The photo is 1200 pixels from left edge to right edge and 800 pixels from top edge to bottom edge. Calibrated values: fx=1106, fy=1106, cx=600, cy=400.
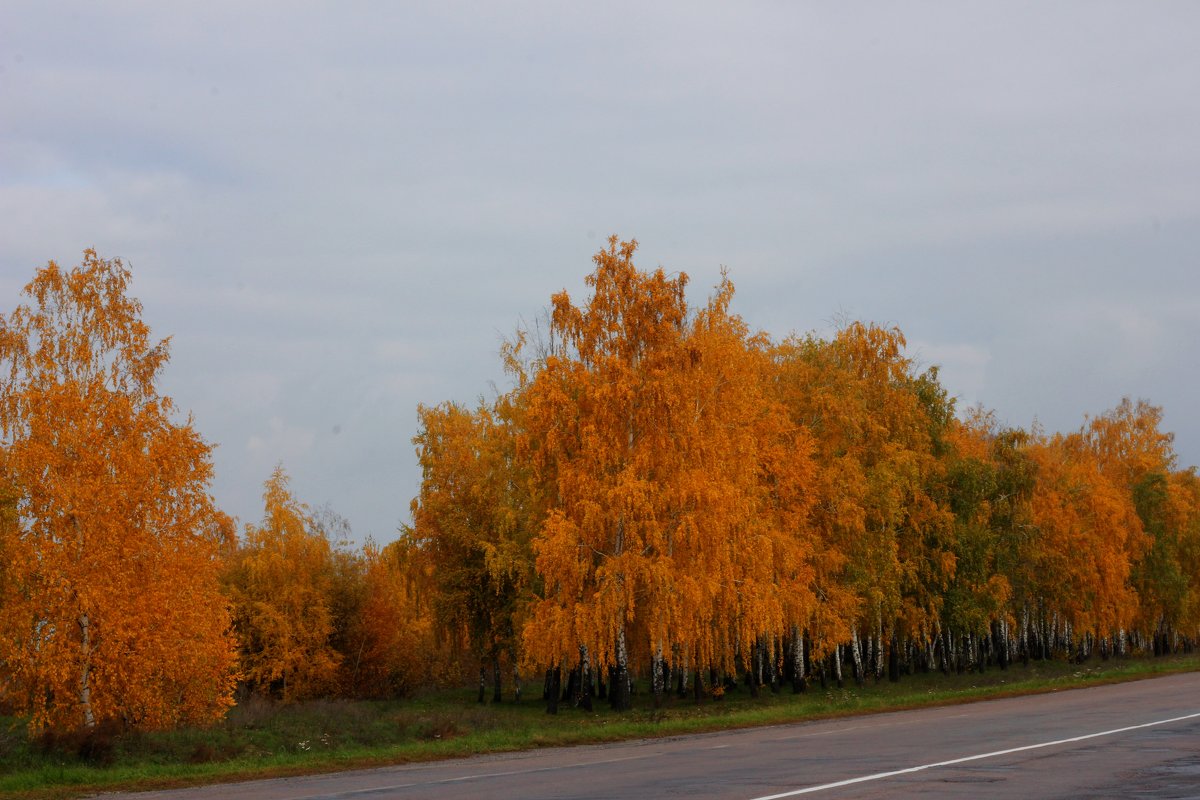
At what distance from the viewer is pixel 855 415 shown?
48.1m

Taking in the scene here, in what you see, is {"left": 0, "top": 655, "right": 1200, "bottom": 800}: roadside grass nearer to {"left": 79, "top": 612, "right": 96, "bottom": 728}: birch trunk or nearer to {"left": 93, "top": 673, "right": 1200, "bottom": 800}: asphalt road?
{"left": 79, "top": 612, "right": 96, "bottom": 728}: birch trunk

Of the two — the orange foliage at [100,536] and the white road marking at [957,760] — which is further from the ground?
the orange foliage at [100,536]

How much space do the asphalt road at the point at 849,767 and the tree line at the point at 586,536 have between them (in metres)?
9.43

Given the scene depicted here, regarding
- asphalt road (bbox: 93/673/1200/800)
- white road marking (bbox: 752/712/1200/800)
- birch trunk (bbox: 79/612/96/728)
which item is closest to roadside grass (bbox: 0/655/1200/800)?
birch trunk (bbox: 79/612/96/728)

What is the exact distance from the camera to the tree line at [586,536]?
90.9 ft

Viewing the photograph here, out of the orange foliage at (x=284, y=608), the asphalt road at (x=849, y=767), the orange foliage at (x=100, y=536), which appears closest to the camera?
the asphalt road at (x=849, y=767)

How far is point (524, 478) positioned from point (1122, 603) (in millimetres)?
43074

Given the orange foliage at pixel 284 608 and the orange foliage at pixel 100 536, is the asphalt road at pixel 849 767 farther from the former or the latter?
the orange foliage at pixel 284 608

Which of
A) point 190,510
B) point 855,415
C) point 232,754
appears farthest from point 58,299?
point 855,415

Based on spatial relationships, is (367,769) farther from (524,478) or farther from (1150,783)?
(524,478)

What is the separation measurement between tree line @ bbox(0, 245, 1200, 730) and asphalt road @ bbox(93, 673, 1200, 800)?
943 centimetres

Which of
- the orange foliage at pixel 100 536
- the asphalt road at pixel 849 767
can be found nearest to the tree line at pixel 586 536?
the orange foliage at pixel 100 536

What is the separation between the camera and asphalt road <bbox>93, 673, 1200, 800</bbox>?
14297mm

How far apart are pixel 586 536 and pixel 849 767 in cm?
1837
